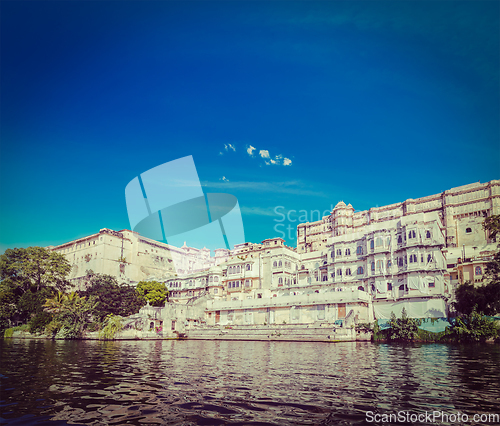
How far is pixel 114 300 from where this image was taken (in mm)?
57250

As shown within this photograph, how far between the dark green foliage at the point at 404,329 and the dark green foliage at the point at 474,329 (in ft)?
11.8

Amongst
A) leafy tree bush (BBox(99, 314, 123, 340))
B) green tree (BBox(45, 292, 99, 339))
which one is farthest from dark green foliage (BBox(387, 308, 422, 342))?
green tree (BBox(45, 292, 99, 339))

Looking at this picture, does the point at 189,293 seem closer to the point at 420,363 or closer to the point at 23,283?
the point at 23,283

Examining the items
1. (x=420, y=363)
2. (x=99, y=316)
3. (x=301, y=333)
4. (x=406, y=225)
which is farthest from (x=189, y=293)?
(x=420, y=363)

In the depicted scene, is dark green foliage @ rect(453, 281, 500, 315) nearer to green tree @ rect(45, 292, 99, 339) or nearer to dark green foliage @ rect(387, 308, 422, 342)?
dark green foliage @ rect(387, 308, 422, 342)

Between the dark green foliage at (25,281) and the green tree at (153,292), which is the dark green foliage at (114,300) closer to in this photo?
the green tree at (153,292)

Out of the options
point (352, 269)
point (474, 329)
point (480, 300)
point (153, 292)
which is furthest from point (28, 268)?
point (480, 300)

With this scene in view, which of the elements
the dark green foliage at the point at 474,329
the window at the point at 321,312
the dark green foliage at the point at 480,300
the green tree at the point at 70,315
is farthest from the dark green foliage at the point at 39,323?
the dark green foliage at the point at 480,300

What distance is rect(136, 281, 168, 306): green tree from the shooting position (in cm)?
6669

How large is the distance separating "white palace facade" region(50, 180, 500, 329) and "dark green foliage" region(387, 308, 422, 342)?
455 cm

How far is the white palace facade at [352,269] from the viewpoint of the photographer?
48.0 m

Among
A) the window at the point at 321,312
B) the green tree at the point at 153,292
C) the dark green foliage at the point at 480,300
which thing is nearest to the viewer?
the dark green foliage at the point at 480,300

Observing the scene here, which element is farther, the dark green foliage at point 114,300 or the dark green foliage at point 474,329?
the dark green foliage at point 114,300

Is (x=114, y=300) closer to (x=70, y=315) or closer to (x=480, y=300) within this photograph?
(x=70, y=315)
